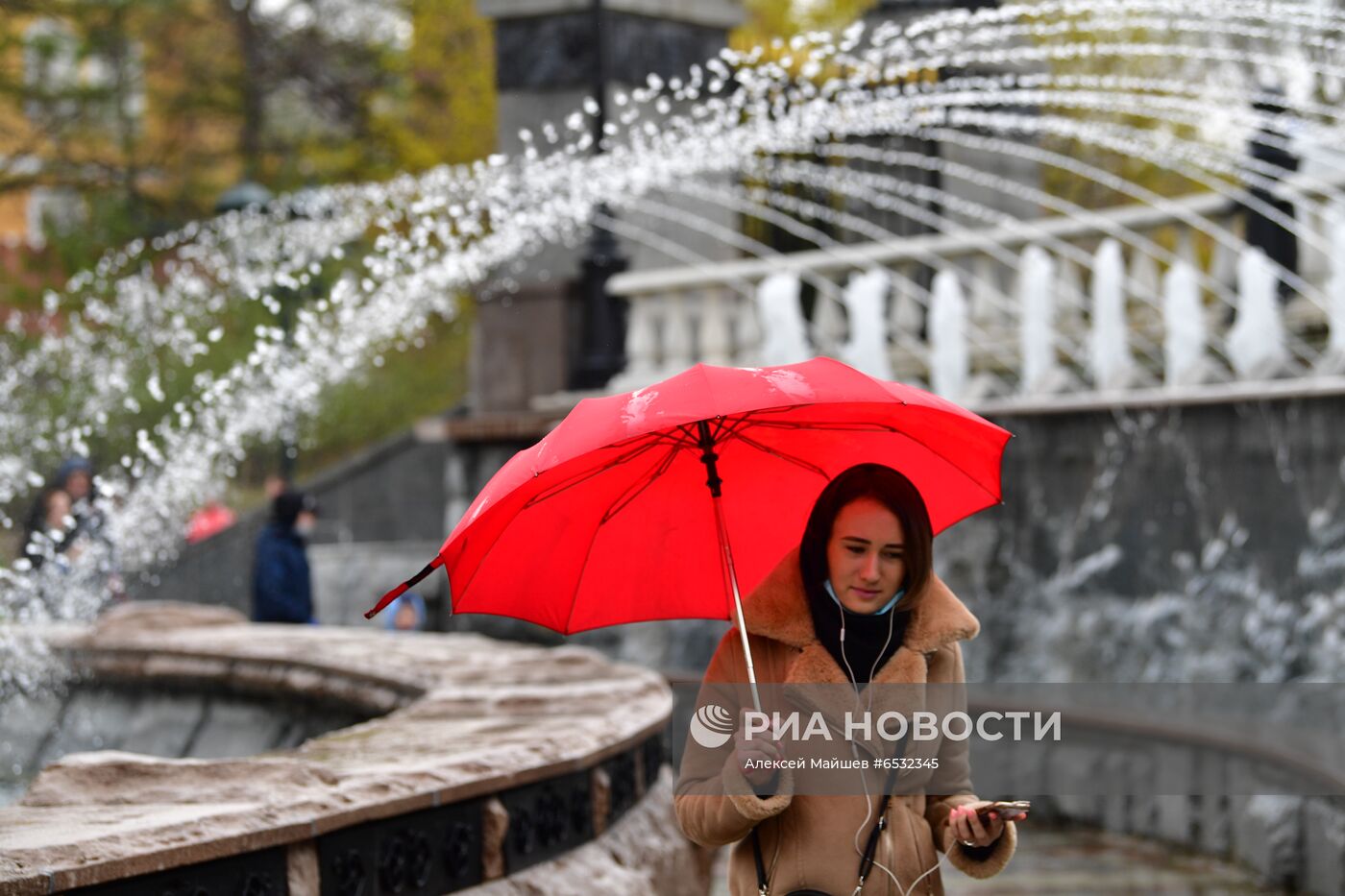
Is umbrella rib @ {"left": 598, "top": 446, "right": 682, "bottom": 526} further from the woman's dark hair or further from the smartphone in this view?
the smartphone

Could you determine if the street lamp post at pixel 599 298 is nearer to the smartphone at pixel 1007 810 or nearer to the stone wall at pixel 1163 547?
the stone wall at pixel 1163 547

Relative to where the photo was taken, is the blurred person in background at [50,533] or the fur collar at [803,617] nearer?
the fur collar at [803,617]

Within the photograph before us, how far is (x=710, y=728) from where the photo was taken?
135 inches

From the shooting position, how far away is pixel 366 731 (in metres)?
5.38

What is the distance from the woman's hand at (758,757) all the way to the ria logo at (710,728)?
12 centimetres

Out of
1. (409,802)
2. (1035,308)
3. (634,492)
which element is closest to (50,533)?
(1035,308)

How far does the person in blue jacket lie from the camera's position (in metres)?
11.2

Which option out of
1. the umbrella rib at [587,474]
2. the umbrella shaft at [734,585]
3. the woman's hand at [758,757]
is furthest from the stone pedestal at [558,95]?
the woman's hand at [758,757]

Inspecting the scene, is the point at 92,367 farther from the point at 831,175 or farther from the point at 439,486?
the point at 831,175

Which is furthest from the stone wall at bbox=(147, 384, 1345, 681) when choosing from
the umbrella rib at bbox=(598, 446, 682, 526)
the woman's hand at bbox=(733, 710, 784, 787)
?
the woman's hand at bbox=(733, 710, 784, 787)

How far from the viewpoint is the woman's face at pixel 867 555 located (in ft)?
11.2

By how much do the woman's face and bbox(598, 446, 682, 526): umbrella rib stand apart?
61 cm

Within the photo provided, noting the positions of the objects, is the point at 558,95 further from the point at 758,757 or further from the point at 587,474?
the point at 758,757

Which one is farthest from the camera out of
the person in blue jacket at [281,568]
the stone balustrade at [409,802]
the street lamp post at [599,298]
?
the street lamp post at [599,298]
